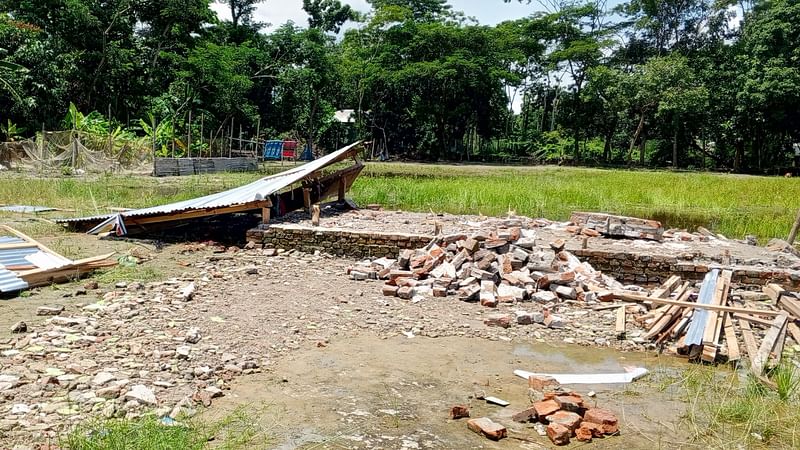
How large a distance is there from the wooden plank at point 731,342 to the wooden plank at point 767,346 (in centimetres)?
16

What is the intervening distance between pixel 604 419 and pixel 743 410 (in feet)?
3.48

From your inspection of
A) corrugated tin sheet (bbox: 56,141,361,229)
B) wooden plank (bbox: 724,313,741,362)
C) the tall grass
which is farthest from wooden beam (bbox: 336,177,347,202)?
wooden plank (bbox: 724,313,741,362)

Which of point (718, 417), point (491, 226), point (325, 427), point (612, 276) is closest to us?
point (325, 427)

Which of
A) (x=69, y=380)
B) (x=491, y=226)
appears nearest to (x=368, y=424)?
(x=69, y=380)

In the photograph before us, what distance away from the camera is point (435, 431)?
3.91 m

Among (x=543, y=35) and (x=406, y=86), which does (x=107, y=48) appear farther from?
(x=543, y=35)

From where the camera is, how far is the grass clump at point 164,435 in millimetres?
3244

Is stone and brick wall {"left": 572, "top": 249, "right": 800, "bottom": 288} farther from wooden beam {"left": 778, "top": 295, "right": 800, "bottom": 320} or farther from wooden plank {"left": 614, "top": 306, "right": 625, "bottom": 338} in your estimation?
wooden plank {"left": 614, "top": 306, "right": 625, "bottom": 338}

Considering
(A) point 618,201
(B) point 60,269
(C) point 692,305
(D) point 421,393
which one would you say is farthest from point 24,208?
(A) point 618,201

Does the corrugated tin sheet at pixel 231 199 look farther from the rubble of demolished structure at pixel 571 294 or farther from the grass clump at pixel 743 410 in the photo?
the grass clump at pixel 743 410

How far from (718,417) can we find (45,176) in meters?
18.7

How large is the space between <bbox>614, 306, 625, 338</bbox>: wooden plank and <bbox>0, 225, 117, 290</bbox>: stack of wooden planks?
245 inches

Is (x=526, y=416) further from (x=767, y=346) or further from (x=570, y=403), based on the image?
(x=767, y=346)

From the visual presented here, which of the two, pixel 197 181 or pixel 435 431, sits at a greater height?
pixel 197 181
